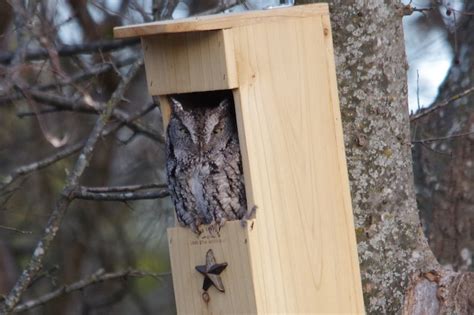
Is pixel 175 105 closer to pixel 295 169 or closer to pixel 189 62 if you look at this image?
pixel 189 62

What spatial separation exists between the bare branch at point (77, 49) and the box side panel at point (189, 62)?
161 cm

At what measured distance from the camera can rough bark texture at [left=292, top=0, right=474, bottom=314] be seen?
3.41 meters

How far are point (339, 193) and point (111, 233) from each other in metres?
3.48

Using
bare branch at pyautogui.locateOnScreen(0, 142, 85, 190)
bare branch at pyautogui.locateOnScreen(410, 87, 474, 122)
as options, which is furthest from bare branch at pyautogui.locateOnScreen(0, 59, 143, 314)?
bare branch at pyautogui.locateOnScreen(410, 87, 474, 122)

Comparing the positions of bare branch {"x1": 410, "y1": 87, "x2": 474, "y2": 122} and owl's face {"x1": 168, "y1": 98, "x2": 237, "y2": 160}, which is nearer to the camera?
owl's face {"x1": 168, "y1": 98, "x2": 237, "y2": 160}

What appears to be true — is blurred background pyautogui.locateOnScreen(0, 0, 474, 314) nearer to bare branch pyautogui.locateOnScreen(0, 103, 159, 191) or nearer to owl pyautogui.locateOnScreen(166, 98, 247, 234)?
bare branch pyautogui.locateOnScreen(0, 103, 159, 191)

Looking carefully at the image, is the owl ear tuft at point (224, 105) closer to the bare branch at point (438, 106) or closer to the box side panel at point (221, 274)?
the box side panel at point (221, 274)

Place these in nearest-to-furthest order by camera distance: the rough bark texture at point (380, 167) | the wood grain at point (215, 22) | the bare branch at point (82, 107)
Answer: the wood grain at point (215, 22) → the rough bark texture at point (380, 167) → the bare branch at point (82, 107)

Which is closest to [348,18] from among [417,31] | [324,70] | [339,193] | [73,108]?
[324,70]

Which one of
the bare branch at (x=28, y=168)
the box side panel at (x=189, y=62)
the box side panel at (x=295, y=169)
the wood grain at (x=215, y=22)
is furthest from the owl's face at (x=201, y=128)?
the bare branch at (x=28, y=168)

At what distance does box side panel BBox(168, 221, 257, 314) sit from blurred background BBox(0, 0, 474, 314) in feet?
5.03

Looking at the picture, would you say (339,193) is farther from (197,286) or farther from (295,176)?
(197,286)

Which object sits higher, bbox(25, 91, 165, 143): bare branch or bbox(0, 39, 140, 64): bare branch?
bbox(0, 39, 140, 64): bare branch

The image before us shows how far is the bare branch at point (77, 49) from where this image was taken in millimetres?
4609
